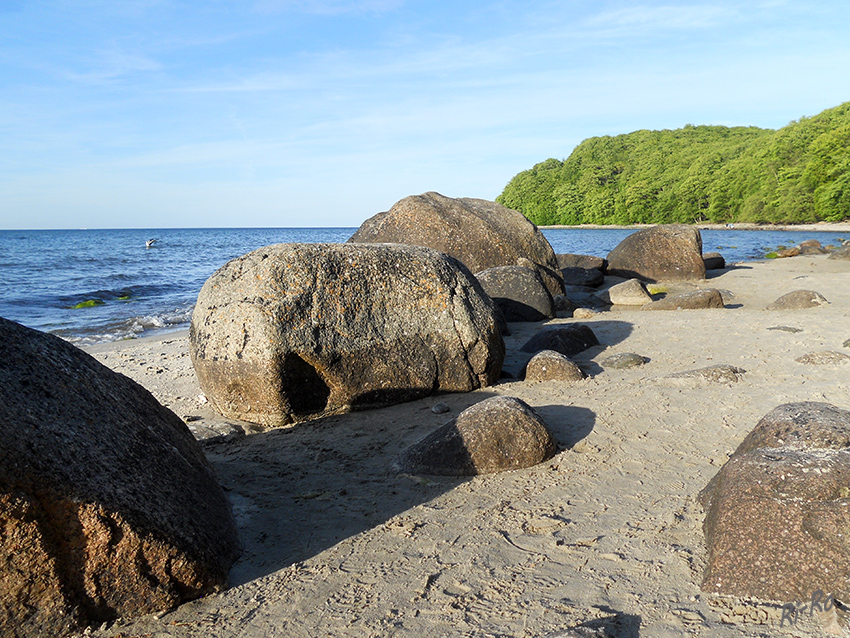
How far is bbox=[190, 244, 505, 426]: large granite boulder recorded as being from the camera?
18.4 ft

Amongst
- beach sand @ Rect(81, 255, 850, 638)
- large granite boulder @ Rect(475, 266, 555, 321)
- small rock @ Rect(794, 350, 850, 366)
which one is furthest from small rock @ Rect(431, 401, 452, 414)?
large granite boulder @ Rect(475, 266, 555, 321)

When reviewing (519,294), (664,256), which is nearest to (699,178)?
(664,256)

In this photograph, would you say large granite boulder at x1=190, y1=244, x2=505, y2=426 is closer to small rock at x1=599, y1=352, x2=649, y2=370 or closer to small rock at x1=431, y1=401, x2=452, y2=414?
small rock at x1=431, y1=401, x2=452, y2=414

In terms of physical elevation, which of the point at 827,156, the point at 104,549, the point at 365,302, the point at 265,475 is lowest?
the point at 265,475

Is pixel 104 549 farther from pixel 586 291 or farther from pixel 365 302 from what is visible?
pixel 586 291

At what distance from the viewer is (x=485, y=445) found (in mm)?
4281

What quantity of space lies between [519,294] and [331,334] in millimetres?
5412

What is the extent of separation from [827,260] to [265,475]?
68.7 ft

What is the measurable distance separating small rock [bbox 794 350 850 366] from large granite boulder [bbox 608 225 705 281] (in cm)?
970

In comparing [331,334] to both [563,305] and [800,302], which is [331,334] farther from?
[800,302]

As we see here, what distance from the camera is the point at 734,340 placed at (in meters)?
7.65

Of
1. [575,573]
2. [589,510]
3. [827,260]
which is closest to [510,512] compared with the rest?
[589,510]

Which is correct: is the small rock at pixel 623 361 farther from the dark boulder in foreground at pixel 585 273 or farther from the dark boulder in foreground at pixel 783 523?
the dark boulder in foreground at pixel 585 273

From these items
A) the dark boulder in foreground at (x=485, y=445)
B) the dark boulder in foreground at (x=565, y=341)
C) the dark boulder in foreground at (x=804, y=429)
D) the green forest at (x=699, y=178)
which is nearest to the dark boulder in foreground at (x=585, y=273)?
the dark boulder in foreground at (x=565, y=341)
